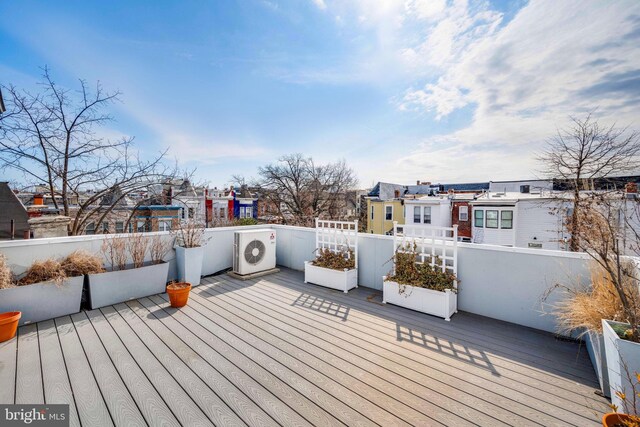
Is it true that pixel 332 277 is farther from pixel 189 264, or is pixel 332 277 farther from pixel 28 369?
pixel 28 369

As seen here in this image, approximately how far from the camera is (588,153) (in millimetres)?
7969

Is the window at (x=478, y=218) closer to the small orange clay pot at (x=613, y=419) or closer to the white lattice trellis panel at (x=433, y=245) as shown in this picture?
the white lattice trellis panel at (x=433, y=245)

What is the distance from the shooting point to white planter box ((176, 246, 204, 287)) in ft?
13.5

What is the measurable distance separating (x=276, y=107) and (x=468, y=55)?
5.82 meters

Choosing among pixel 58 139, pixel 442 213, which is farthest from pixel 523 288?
pixel 442 213

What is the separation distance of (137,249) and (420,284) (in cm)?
401

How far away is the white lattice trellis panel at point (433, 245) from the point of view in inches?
129

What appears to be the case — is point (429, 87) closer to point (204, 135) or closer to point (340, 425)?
point (340, 425)

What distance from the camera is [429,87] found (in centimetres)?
604

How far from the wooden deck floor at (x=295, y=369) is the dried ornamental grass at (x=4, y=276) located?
50cm

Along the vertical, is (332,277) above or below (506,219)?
below

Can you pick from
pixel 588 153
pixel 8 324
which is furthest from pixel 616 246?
pixel 588 153

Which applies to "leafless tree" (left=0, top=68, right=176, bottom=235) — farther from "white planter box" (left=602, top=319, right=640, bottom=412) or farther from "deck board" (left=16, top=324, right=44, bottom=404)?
"white planter box" (left=602, top=319, right=640, bottom=412)

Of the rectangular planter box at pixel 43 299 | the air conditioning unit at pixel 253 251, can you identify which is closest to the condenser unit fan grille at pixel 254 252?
the air conditioning unit at pixel 253 251
